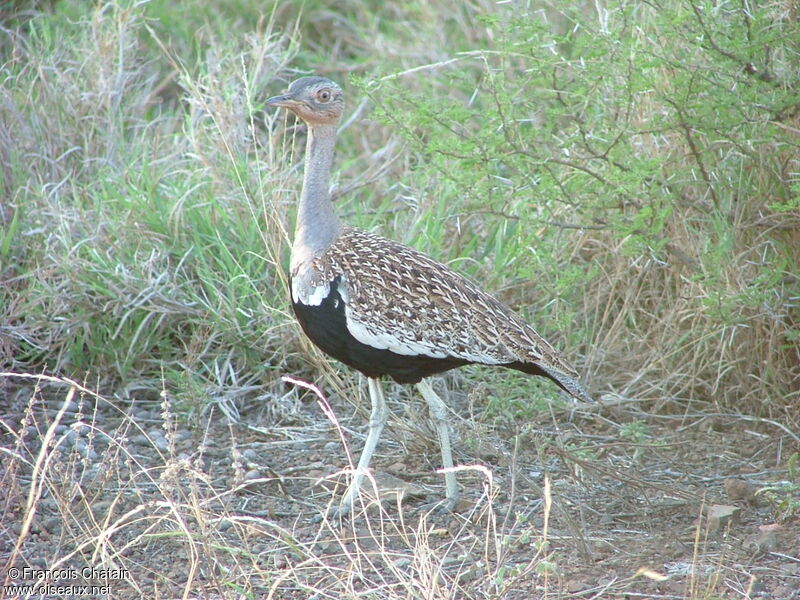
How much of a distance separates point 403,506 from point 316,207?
119cm

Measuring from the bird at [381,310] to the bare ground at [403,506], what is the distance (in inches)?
11.5

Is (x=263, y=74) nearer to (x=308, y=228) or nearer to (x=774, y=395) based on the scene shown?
(x=308, y=228)

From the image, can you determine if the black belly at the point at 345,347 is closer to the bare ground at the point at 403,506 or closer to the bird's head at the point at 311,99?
the bare ground at the point at 403,506

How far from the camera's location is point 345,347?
415 centimetres

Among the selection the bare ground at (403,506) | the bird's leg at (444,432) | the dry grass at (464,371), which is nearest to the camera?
the bare ground at (403,506)

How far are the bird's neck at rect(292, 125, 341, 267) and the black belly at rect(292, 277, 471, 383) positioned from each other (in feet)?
0.72

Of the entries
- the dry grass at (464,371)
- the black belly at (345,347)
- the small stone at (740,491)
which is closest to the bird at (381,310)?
the black belly at (345,347)

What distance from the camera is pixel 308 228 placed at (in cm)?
437

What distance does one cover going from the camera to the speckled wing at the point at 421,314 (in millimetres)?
4137

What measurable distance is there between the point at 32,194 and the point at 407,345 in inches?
106

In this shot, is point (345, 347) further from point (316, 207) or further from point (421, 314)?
point (316, 207)

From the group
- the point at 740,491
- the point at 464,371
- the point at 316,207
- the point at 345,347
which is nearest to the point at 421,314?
the point at 345,347

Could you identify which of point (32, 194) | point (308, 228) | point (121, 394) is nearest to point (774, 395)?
point (308, 228)

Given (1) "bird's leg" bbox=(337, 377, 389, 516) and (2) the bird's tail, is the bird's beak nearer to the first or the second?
(1) "bird's leg" bbox=(337, 377, 389, 516)
